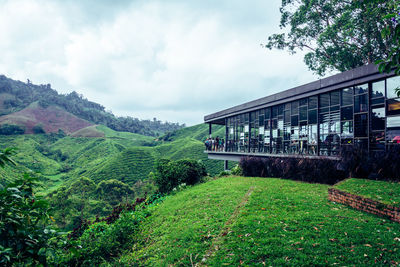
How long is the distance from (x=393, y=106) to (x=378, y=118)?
680 millimetres

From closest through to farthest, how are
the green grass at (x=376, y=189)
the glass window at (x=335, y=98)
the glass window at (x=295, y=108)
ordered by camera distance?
the green grass at (x=376, y=189), the glass window at (x=335, y=98), the glass window at (x=295, y=108)

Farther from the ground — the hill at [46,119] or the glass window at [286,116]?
the hill at [46,119]

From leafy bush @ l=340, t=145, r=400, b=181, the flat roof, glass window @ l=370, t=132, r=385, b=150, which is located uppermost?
the flat roof

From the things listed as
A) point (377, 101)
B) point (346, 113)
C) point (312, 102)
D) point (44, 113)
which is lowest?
point (346, 113)

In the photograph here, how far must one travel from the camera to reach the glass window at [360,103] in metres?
10.5

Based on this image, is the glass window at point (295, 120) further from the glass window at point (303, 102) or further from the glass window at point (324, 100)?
the glass window at point (324, 100)

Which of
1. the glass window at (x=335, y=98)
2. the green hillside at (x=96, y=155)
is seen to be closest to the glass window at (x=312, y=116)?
the glass window at (x=335, y=98)

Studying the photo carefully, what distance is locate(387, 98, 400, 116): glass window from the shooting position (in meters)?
9.43

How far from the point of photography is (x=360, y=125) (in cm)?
1069

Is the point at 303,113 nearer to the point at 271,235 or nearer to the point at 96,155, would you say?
the point at 271,235

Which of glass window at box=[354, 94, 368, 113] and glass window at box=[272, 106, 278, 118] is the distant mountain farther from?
glass window at box=[354, 94, 368, 113]

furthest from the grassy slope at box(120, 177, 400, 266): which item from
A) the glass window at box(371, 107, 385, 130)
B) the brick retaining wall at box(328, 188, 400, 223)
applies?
the glass window at box(371, 107, 385, 130)

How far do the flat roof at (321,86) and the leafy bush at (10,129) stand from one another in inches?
2627

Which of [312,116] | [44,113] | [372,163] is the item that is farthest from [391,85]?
[44,113]
